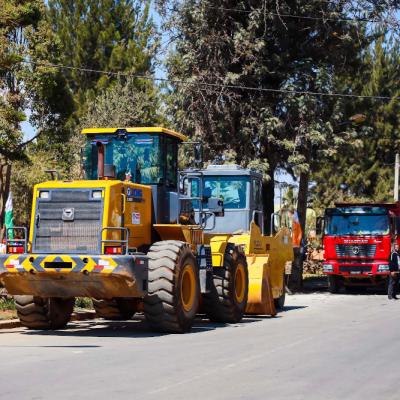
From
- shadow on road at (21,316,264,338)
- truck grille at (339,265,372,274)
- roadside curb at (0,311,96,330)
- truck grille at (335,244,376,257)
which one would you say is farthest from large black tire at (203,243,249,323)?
truck grille at (335,244,376,257)

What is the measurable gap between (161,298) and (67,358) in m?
3.31

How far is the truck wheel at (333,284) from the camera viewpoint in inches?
1266

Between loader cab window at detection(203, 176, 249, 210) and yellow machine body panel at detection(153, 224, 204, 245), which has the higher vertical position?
loader cab window at detection(203, 176, 249, 210)

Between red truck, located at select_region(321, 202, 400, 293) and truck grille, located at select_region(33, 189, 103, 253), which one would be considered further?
red truck, located at select_region(321, 202, 400, 293)

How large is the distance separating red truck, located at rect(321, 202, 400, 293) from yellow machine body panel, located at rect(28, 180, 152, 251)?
635 inches

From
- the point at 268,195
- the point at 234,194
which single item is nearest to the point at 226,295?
the point at 234,194

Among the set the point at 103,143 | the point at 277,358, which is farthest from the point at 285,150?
the point at 277,358

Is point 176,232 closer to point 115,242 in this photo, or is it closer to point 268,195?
point 115,242

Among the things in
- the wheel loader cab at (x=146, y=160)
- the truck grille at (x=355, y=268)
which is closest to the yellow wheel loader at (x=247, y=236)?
the wheel loader cab at (x=146, y=160)

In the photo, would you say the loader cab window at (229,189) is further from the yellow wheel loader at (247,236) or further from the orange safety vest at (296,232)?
the orange safety vest at (296,232)

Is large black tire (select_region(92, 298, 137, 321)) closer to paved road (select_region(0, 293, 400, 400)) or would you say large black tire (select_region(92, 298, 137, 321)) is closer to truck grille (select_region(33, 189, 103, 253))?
paved road (select_region(0, 293, 400, 400))

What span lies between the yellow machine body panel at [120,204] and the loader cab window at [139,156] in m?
0.40

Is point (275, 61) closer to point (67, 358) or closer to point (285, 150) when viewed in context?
point (285, 150)

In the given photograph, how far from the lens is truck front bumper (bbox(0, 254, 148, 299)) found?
15.0 metres
